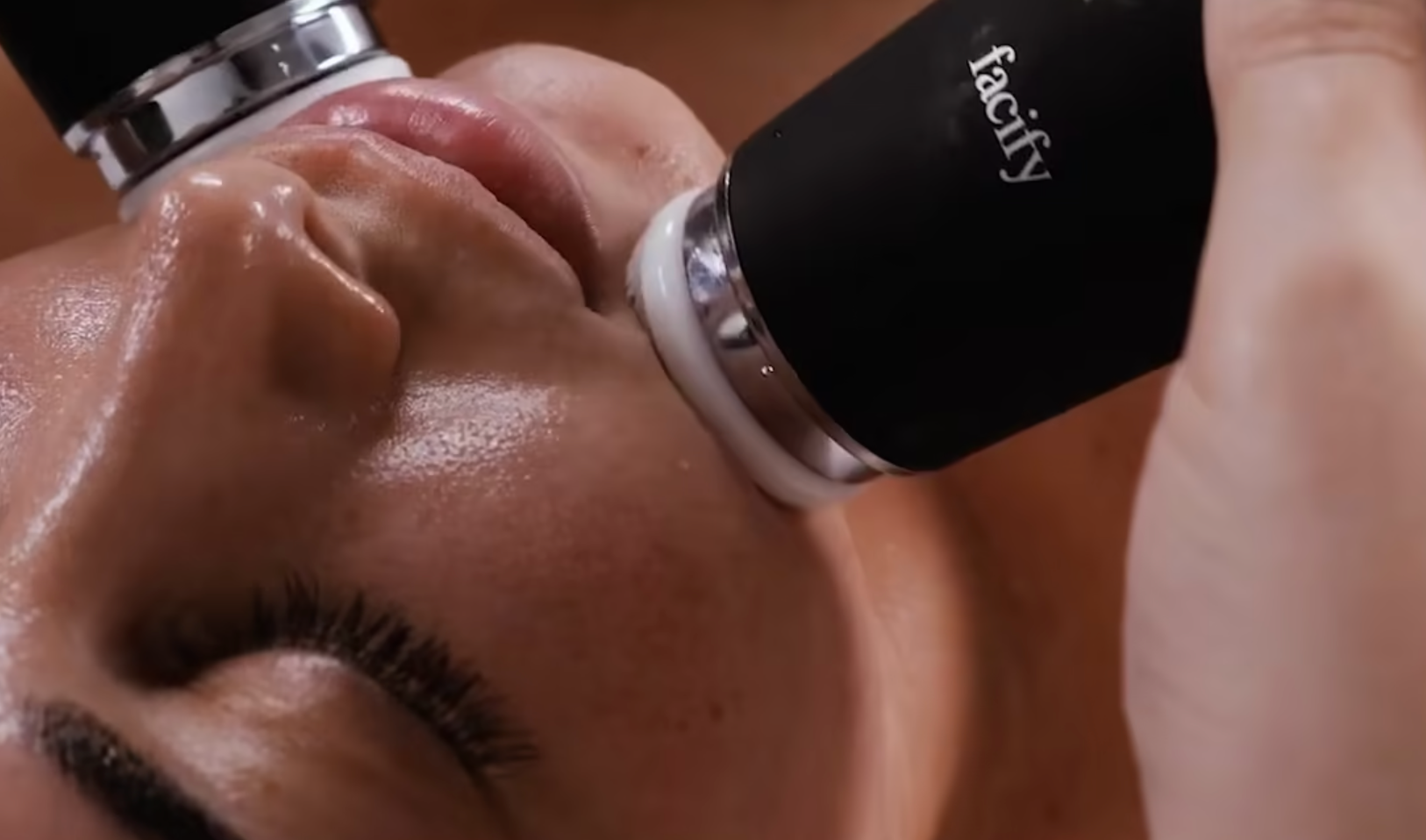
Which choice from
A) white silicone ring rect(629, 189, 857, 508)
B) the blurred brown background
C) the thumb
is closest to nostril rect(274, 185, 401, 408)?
white silicone ring rect(629, 189, 857, 508)

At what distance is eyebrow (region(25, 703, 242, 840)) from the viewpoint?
1.58ft

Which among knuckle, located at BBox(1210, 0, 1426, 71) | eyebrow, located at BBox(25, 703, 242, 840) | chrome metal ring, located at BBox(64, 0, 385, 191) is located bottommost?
eyebrow, located at BBox(25, 703, 242, 840)

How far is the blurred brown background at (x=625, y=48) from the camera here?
95cm

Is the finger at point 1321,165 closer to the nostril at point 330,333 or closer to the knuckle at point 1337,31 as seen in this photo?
the knuckle at point 1337,31

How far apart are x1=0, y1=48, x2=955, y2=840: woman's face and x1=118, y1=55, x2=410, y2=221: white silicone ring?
64 millimetres

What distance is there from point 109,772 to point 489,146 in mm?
273

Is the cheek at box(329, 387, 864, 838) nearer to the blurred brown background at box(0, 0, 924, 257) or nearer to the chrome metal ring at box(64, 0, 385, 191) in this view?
the chrome metal ring at box(64, 0, 385, 191)

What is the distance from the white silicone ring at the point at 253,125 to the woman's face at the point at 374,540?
6cm

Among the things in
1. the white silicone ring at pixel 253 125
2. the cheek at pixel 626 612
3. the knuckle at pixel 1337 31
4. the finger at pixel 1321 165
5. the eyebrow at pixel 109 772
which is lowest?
the cheek at pixel 626 612

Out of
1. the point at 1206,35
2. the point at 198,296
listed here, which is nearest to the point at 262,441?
the point at 198,296

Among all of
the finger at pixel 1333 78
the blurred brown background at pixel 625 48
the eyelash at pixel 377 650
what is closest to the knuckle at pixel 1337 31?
the finger at pixel 1333 78

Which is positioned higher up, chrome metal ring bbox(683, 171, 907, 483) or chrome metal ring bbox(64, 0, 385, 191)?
chrome metal ring bbox(64, 0, 385, 191)

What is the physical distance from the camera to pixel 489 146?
630 millimetres

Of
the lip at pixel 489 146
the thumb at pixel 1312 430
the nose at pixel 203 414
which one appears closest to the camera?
the thumb at pixel 1312 430
